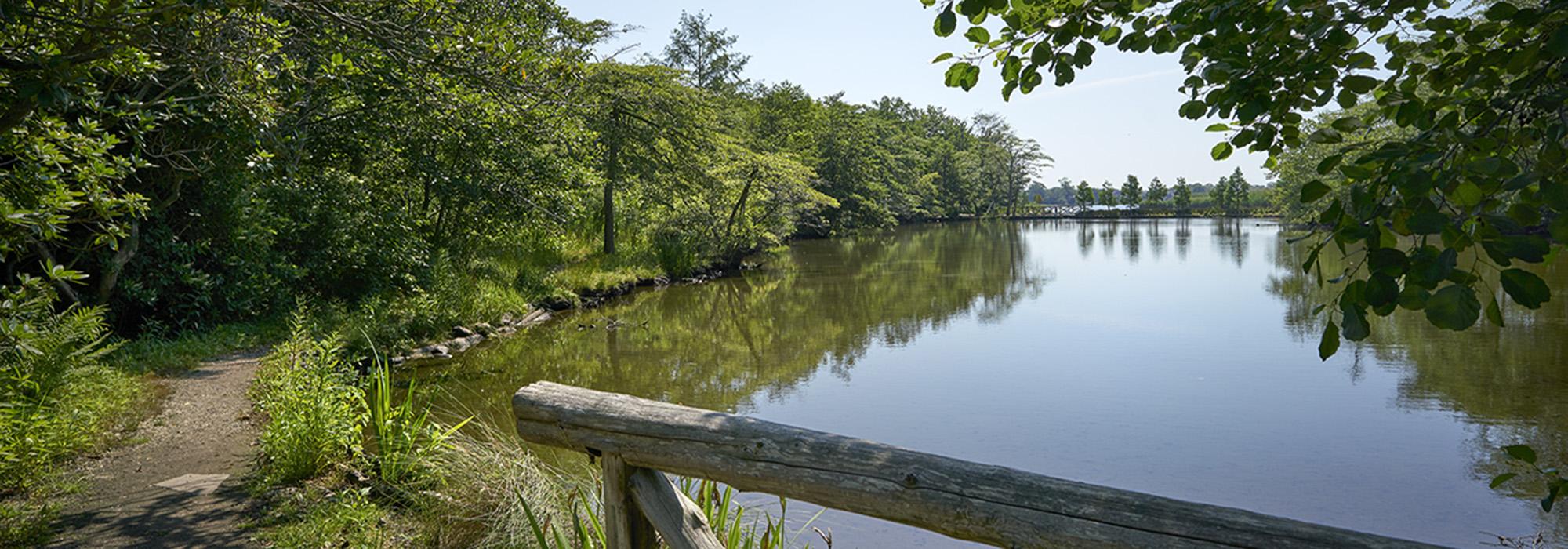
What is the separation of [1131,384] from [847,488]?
7.88 metres

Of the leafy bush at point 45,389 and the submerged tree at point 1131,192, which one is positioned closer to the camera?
the leafy bush at point 45,389

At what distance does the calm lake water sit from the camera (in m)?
6.04

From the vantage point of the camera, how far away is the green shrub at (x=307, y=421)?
4.55 metres

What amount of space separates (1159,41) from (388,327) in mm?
9256

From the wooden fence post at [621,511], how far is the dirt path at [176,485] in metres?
2.03

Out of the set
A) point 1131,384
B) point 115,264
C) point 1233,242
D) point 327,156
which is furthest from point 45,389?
point 1233,242

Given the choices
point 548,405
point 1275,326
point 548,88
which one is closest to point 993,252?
point 1275,326

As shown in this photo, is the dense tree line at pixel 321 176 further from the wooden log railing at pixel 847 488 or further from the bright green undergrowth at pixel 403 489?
the wooden log railing at pixel 847 488

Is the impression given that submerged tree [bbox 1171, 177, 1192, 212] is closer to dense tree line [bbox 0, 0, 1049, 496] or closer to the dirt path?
dense tree line [bbox 0, 0, 1049, 496]

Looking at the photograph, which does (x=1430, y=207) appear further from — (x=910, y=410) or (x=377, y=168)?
(x=377, y=168)

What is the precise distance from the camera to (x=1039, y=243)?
3516cm

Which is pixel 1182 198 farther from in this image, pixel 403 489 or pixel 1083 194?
pixel 403 489

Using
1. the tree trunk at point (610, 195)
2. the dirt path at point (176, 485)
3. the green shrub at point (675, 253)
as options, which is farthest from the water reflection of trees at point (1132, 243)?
the dirt path at point (176, 485)

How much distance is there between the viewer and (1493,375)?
880 cm
